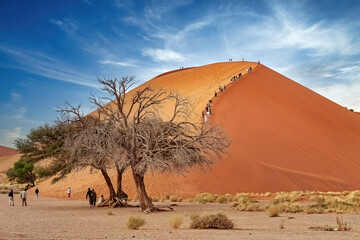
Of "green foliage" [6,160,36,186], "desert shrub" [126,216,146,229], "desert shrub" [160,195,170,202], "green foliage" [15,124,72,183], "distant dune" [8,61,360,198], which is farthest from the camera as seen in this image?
"green foliage" [6,160,36,186]

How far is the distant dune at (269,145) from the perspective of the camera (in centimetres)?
4003

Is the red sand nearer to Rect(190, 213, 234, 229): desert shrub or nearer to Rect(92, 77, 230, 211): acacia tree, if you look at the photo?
Rect(92, 77, 230, 211): acacia tree

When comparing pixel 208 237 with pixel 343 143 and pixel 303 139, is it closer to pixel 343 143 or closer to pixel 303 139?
pixel 303 139

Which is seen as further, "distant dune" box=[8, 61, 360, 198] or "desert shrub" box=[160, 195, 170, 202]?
"distant dune" box=[8, 61, 360, 198]

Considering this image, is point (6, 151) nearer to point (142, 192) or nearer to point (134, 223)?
point (142, 192)

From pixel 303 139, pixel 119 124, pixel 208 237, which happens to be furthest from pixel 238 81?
pixel 208 237

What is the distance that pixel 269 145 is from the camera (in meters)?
47.6

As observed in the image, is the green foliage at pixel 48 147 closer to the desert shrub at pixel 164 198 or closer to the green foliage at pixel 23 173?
the desert shrub at pixel 164 198

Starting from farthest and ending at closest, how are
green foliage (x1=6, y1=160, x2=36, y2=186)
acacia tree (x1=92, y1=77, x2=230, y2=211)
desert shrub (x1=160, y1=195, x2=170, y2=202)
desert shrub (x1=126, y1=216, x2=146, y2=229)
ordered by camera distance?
1. green foliage (x1=6, y1=160, x2=36, y2=186)
2. desert shrub (x1=160, y1=195, x2=170, y2=202)
3. acacia tree (x1=92, y1=77, x2=230, y2=211)
4. desert shrub (x1=126, y1=216, x2=146, y2=229)

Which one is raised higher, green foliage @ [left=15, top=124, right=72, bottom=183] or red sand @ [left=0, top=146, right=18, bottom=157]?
red sand @ [left=0, top=146, right=18, bottom=157]

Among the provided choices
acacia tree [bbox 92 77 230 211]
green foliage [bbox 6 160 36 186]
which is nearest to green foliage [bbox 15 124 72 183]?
acacia tree [bbox 92 77 230 211]

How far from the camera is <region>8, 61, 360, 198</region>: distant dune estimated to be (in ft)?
131

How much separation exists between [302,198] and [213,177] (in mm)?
10221

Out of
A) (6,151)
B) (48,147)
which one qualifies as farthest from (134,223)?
(6,151)
